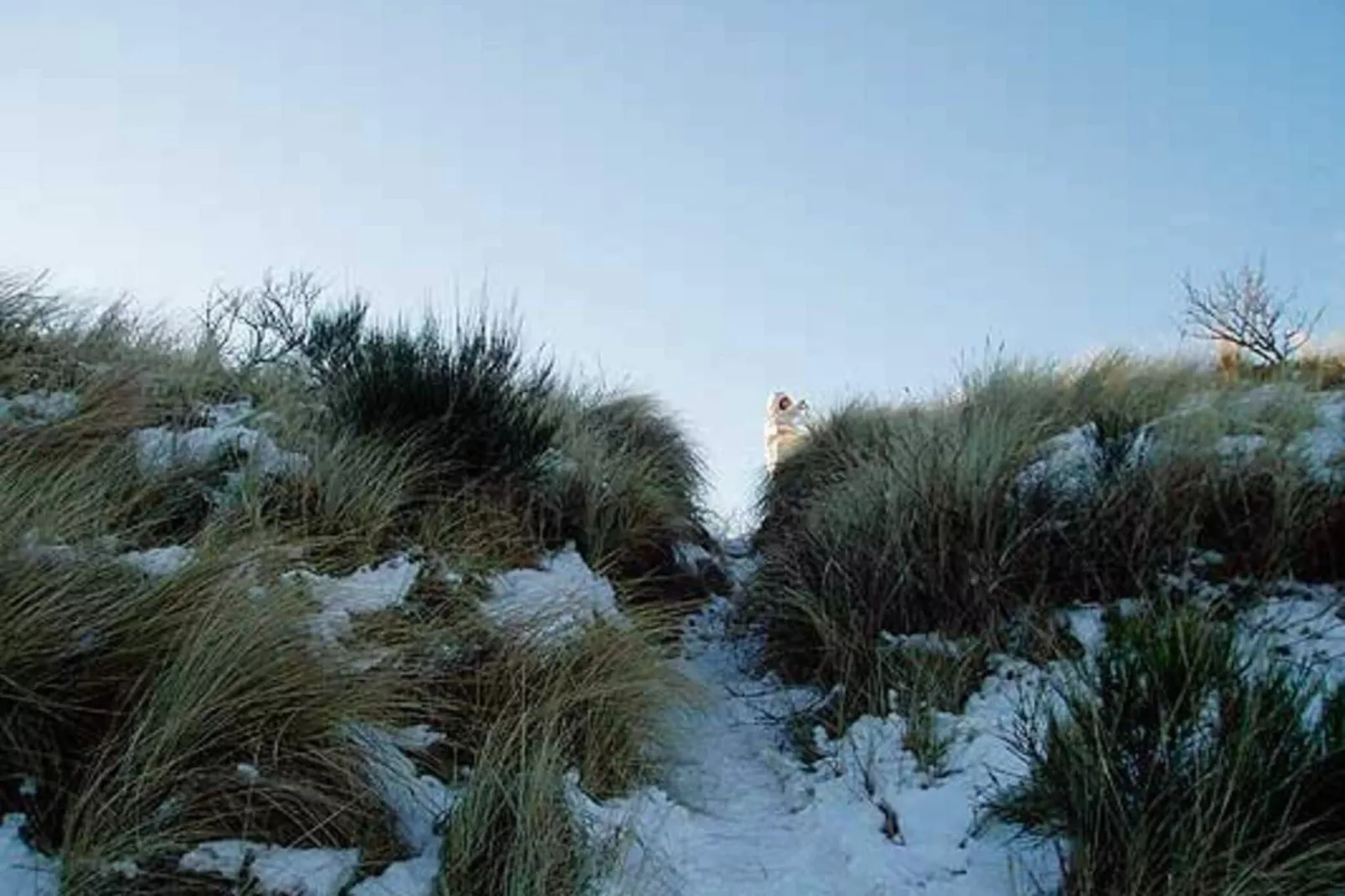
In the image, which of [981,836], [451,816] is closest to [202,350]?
[451,816]

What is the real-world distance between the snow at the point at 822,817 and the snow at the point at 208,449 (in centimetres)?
226

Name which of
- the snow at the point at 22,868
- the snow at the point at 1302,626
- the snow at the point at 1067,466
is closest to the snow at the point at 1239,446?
the snow at the point at 1067,466

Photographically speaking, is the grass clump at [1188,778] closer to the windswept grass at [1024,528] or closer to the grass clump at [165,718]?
the windswept grass at [1024,528]

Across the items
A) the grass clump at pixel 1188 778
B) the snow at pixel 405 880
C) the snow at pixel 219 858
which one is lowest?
the snow at pixel 405 880

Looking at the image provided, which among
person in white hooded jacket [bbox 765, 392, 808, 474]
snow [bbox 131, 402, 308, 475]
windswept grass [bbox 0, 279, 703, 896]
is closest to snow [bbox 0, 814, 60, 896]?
windswept grass [bbox 0, 279, 703, 896]

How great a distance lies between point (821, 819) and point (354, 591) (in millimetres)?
1940

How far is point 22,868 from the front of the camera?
230 centimetres

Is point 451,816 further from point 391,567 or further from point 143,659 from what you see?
point 391,567

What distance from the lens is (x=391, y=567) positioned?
4344 millimetres

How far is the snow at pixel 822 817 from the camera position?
3.04 metres

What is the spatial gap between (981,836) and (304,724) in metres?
2.12

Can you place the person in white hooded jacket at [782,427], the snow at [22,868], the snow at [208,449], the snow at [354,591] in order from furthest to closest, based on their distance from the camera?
the person in white hooded jacket at [782,427], the snow at [208,449], the snow at [354,591], the snow at [22,868]

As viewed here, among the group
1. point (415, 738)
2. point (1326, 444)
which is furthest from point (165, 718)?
point (1326, 444)

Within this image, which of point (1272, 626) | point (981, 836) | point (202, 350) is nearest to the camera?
point (981, 836)
